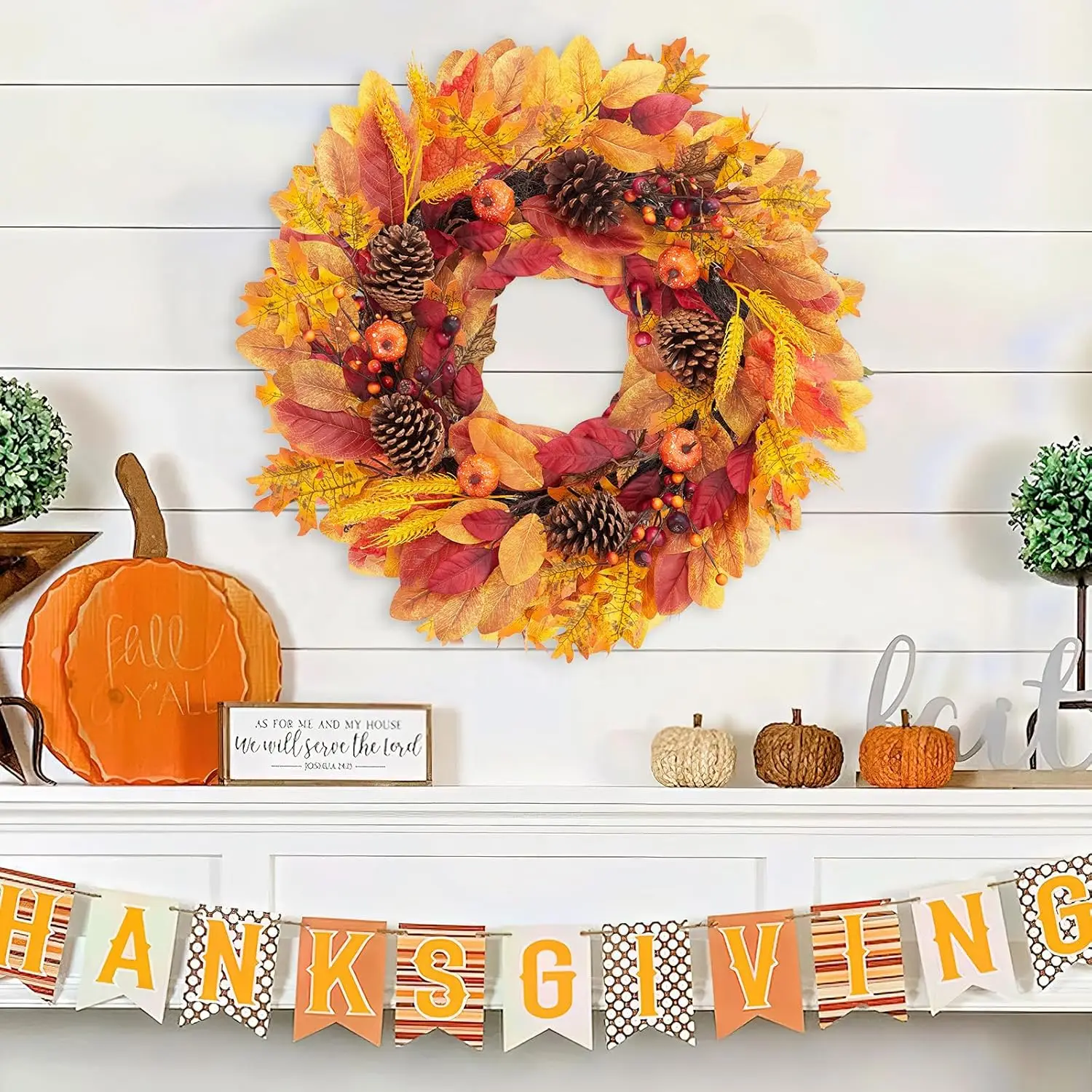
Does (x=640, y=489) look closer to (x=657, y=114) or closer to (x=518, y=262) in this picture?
(x=518, y=262)

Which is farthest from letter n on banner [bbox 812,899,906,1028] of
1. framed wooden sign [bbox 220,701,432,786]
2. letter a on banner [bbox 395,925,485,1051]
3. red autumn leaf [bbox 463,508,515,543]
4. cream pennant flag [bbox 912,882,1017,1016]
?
red autumn leaf [bbox 463,508,515,543]

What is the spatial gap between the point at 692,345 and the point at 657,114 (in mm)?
300

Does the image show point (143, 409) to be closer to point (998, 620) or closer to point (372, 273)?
point (372, 273)

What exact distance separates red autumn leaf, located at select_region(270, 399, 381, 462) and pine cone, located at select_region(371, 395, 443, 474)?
0.8 inches

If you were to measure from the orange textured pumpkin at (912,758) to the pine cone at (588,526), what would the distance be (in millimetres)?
393

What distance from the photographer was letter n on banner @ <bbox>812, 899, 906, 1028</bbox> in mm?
1349

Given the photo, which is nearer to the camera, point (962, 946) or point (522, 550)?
point (962, 946)

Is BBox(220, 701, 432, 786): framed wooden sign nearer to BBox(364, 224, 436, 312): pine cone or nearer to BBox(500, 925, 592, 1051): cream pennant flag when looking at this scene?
BBox(500, 925, 592, 1051): cream pennant flag

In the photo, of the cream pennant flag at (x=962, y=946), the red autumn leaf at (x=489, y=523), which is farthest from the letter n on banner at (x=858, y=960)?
the red autumn leaf at (x=489, y=523)

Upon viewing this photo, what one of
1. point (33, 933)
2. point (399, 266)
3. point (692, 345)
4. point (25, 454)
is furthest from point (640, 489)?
point (33, 933)

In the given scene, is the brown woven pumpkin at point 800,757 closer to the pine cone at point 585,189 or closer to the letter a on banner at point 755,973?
the letter a on banner at point 755,973

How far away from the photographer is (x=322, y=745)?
1400mm

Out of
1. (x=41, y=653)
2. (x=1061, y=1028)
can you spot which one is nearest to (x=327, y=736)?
(x=41, y=653)

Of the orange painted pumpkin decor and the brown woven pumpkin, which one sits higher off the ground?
the orange painted pumpkin decor
